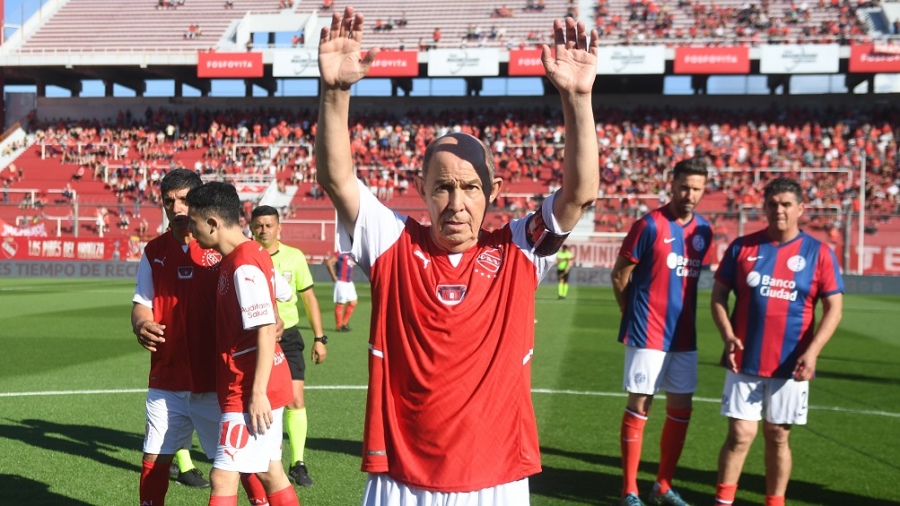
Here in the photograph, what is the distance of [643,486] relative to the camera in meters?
6.63

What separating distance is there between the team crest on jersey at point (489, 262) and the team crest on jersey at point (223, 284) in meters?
1.95

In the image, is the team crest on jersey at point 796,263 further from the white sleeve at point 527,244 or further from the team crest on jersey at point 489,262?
the team crest on jersey at point 489,262

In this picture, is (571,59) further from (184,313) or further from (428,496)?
(184,313)

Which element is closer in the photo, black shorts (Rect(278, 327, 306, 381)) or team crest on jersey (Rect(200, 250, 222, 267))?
team crest on jersey (Rect(200, 250, 222, 267))

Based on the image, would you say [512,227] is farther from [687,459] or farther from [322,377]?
[322,377]

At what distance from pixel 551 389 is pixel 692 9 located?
131 feet

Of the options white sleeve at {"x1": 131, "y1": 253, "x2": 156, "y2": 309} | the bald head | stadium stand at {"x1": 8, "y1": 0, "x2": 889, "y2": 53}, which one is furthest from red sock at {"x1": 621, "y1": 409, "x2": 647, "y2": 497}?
stadium stand at {"x1": 8, "y1": 0, "x2": 889, "y2": 53}

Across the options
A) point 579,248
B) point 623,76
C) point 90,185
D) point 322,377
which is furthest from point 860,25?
point 322,377

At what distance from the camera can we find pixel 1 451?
23.7 feet

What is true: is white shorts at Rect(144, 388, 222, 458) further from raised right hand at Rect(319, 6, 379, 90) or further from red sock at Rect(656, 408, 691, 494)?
red sock at Rect(656, 408, 691, 494)

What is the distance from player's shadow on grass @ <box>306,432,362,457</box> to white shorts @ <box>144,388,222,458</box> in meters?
2.59

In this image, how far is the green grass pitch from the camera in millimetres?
6438

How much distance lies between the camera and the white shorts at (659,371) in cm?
612

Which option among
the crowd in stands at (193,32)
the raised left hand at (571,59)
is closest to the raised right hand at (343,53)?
A: the raised left hand at (571,59)
